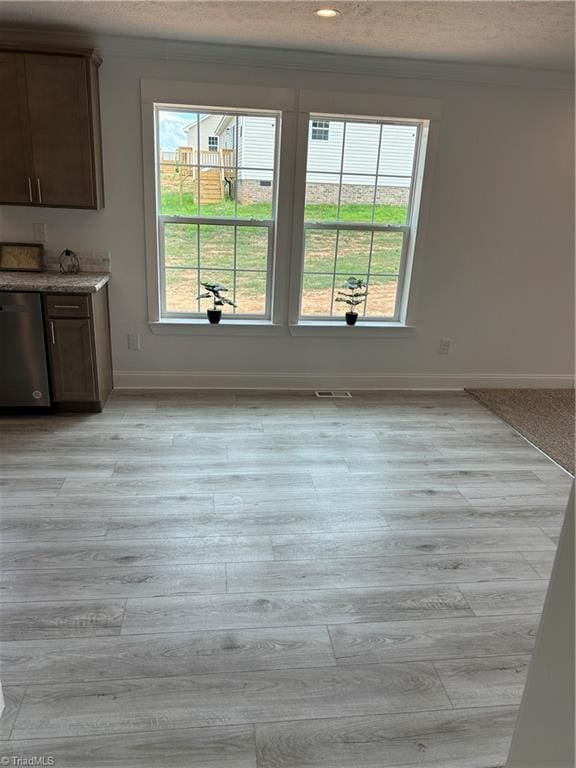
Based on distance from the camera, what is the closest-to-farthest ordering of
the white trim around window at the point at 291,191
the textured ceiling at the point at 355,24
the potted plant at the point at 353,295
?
the textured ceiling at the point at 355,24 → the white trim around window at the point at 291,191 → the potted plant at the point at 353,295

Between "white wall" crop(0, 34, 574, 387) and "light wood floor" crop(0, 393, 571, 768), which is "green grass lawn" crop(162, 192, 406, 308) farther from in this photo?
"light wood floor" crop(0, 393, 571, 768)

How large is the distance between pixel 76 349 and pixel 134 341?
2.03 feet

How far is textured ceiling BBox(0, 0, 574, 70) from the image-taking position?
101 inches

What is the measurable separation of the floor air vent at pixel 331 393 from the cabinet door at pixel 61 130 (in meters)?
2.17

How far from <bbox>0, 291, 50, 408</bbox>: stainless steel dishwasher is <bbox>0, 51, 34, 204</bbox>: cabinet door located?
27.7 inches

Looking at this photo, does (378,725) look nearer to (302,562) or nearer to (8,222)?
(302,562)

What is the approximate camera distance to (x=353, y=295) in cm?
411

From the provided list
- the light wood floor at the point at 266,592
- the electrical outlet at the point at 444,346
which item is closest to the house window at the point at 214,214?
the light wood floor at the point at 266,592

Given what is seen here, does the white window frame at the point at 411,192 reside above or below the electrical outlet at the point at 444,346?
above

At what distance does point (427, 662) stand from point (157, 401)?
2.74 meters

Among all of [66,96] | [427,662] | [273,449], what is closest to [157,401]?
[273,449]

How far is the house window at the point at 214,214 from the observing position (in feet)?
12.1

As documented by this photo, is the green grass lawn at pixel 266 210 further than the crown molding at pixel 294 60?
Yes

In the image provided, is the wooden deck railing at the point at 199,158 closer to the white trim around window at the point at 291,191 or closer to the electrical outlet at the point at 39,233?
the white trim around window at the point at 291,191
